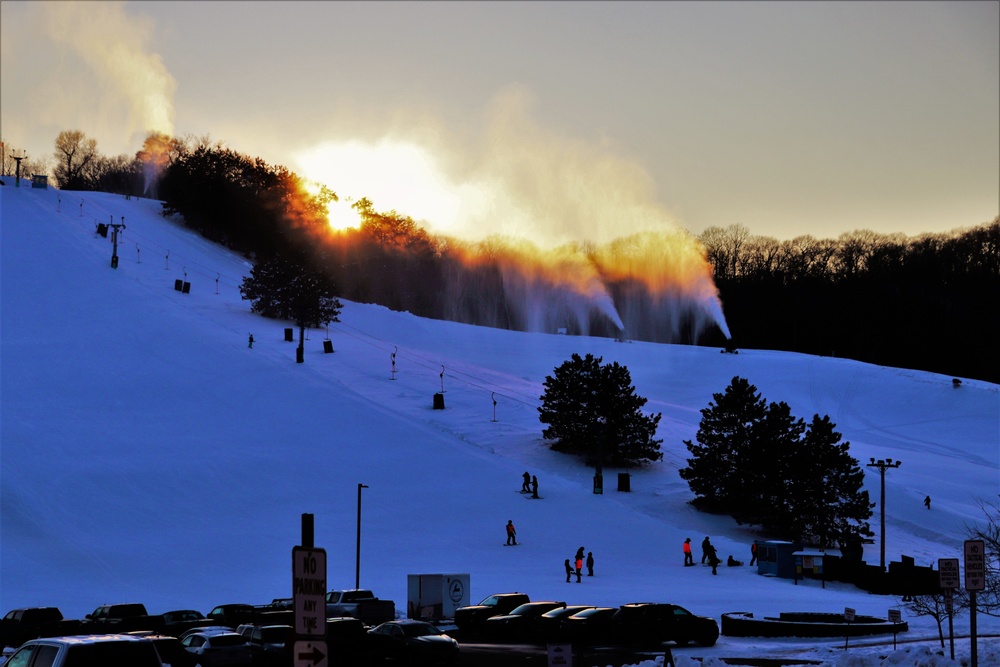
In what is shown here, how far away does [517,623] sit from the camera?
99.7 ft

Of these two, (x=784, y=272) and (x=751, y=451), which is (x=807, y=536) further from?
(x=784, y=272)

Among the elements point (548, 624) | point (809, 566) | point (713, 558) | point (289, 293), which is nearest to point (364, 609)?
point (548, 624)

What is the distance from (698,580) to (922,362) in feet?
267

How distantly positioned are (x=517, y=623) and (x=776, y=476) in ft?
83.3

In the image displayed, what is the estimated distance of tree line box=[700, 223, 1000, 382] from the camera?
115562 millimetres

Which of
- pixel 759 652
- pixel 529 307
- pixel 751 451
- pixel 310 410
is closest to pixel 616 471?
pixel 751 451

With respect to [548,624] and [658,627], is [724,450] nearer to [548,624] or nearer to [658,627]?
[548,624]

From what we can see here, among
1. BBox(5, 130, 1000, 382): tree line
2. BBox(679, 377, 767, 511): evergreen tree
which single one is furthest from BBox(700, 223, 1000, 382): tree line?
BBox(679, 377, 767, 511): evergreen tree

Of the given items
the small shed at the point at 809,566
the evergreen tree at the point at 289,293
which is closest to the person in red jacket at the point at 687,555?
the small shed at the point at 809,566

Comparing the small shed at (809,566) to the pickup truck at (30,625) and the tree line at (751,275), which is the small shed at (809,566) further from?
the tree line at (751,275)

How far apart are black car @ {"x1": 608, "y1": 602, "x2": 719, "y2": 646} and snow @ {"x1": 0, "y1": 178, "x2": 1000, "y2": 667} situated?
53 centimetres

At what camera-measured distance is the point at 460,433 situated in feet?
210

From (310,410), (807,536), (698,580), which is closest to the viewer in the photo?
(698,580)

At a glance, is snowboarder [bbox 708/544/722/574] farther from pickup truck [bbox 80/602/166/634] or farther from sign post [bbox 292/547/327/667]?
sign post [bbox 292/547/327/667]
